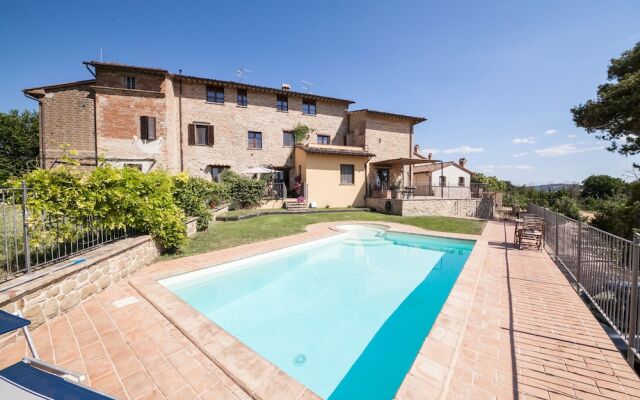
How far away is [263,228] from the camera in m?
12.1

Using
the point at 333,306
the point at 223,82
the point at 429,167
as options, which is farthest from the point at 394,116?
the point at 333,306

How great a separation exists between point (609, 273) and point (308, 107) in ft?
73.9

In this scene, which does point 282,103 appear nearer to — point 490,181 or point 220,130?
point 220,130

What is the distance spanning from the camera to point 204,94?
65.0ft

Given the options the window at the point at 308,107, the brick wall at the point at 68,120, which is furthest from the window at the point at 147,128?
the window at the point at 308,107

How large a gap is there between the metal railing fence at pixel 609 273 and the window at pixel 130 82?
79.1 ft

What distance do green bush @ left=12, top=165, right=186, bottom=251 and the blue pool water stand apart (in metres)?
1.87

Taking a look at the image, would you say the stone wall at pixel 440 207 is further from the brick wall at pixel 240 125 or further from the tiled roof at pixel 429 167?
the tiled roof at pixel 429 167

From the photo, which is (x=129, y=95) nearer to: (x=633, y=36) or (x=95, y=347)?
(x=95, y=347)

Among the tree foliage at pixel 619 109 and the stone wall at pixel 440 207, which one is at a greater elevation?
the tree foliage at pixel 619 109

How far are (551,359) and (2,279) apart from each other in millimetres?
7868

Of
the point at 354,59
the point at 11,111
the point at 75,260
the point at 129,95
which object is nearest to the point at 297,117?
the point at 354,59

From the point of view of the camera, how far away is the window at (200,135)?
19.5m

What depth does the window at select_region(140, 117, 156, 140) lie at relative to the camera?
17312mm
